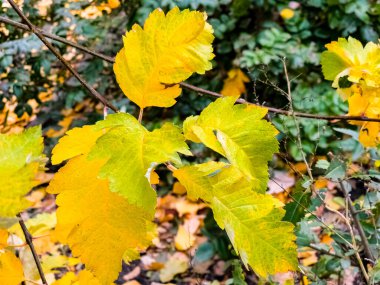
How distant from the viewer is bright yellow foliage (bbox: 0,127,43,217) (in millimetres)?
334

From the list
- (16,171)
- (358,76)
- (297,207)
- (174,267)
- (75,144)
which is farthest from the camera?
(174,267)

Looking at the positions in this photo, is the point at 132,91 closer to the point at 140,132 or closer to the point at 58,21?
the point at 140,132

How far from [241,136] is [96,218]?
0.15 metres

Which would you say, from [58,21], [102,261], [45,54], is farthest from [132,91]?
[58,21]

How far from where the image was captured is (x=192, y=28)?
47 cm

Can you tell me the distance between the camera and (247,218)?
0.43 meters

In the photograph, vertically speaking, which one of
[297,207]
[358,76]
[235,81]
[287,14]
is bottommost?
[235,81]

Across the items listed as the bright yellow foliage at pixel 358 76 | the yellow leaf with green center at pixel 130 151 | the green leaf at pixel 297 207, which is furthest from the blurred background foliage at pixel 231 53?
the yellow leaf with green center at pixel 130 151

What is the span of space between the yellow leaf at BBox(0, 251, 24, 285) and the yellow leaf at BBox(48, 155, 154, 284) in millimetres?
129

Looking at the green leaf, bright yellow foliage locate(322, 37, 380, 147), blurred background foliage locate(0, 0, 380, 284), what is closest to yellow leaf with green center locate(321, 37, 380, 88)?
bright yellow foliage locate(322, 37, 380, 147)

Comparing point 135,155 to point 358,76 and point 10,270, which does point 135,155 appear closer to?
point 10,270

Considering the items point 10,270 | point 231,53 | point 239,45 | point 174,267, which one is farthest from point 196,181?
point 231,53

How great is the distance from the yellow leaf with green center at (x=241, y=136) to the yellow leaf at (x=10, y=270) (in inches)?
10.3

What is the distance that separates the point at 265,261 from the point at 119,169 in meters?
0.16
